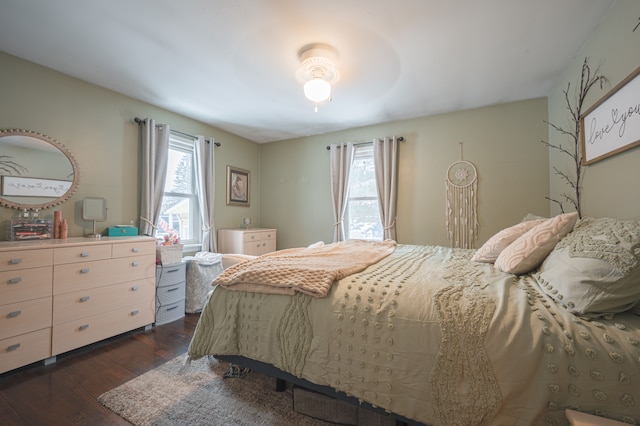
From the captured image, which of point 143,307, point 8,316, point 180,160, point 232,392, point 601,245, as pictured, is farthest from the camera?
point 180,160

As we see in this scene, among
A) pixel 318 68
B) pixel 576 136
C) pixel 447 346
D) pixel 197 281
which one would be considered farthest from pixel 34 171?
pixel 576 136

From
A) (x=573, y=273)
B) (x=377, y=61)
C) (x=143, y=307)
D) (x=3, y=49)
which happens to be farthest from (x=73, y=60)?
(x=573, y=273)

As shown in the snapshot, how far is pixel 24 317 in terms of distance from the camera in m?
1.77

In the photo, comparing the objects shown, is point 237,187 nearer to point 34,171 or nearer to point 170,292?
point 170,292

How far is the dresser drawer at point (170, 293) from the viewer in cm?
261

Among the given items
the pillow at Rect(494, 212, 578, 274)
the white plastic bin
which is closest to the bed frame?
the pillow at Rect(494, 212, 578, 274)

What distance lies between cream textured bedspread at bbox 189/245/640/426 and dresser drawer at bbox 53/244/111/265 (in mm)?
1382

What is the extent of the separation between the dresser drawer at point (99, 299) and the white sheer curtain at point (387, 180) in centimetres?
293

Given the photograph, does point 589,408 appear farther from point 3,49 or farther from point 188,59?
point 3,49

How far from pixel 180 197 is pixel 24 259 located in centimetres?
177

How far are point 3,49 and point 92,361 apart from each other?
2.66 meters

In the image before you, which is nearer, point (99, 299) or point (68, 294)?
point (68, 294)

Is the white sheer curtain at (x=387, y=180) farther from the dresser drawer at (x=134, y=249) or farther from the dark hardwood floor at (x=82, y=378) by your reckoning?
the dresser drawer at (x=134, y=249)

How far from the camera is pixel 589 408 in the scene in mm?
803
